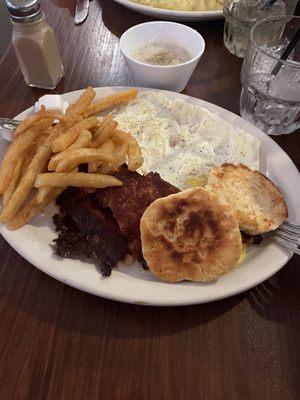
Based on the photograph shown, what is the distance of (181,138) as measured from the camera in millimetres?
2078

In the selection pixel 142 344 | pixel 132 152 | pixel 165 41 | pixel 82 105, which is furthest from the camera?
pixel 165 41

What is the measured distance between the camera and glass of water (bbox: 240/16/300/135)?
2.08m

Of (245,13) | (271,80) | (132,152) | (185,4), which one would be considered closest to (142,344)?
(132,152)

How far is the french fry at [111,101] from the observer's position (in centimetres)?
208

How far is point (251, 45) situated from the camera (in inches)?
83.2

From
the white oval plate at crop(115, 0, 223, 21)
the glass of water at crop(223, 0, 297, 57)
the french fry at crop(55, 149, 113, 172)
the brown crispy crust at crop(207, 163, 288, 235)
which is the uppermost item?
the glass of water at crop(223, 0, 297, 57)

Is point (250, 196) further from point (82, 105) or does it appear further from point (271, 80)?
point (82, 105)

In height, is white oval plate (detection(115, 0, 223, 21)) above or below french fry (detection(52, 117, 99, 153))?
above

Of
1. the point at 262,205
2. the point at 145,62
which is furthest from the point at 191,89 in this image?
the point at 262,205

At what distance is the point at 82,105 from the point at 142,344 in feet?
4.18

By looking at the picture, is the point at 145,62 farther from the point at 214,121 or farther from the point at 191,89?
the point at 214,121

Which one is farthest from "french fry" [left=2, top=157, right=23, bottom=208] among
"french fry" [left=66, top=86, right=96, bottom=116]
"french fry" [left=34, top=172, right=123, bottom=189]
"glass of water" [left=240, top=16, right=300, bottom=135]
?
"glass of water" [left=240, top=16, right=300, bottom=135]

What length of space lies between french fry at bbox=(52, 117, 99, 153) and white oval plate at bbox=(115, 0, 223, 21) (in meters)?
1.46

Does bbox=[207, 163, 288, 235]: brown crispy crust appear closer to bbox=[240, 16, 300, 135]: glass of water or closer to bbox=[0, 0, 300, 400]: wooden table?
bbox=[0, 0, 300, 400]: wooden table
